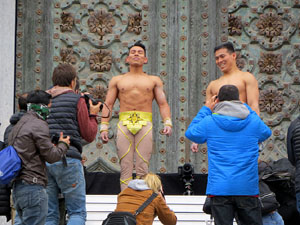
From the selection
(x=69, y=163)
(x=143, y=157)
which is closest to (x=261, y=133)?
(x=69, y=163)

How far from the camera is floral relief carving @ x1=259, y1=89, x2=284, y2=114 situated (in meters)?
10.7

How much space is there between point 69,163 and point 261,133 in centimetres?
177

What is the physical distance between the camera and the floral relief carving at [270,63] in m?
10.8

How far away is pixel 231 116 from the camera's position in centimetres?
600

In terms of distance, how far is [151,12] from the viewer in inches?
430

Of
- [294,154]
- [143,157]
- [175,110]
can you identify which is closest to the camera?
[294,154]

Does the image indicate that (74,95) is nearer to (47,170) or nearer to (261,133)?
(47,170)

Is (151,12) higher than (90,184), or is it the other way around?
(151,12)

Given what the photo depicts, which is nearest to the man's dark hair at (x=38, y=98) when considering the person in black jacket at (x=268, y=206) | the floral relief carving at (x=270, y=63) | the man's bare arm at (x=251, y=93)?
the person in black jacket at (x=268, y=206)

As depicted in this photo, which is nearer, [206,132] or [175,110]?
[206,132]

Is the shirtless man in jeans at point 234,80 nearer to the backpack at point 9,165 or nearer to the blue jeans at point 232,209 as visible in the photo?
the blue jeans at point 232,209

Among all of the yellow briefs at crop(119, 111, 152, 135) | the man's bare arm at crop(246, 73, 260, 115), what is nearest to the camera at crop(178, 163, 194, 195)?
the yellow briefs at crop(119, 111, 152, 135)

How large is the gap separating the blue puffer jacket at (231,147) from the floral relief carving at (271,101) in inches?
185

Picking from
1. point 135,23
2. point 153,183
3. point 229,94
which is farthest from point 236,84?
point 135,23
